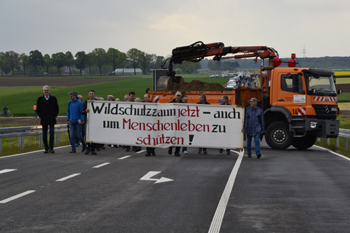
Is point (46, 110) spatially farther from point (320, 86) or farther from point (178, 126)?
point (320, 86)

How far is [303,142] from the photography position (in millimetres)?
20672

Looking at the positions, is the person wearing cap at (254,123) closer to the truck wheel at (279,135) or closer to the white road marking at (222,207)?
the truck wheel at (279,135)

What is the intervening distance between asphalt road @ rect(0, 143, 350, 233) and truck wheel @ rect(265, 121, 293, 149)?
417 centimetres

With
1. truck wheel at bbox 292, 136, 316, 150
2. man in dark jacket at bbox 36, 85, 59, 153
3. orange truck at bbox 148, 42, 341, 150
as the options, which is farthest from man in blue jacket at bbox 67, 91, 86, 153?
truck wheel at bbox 292, 136, 316, 150

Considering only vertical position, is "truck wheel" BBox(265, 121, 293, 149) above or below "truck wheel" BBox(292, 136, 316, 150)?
above

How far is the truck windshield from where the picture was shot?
63.1 ft

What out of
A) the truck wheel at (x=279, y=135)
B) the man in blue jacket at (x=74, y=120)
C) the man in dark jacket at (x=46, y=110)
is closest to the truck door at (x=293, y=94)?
Answer: the truck wheel at (x=279, y=135)

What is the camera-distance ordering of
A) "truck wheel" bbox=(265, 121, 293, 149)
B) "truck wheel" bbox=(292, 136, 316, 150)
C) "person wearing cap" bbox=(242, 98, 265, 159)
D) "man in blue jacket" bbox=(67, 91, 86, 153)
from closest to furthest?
1. "person wearing cap" bbox=(242, 98, 265, 159)
2. "man in blue jacket" bbox=(67, 91, 86, 153)
3. "truck wheel" bbox=(265, 121, 293, 149)
4. "truck wheel" bbox=(292, 136, 316, 150)

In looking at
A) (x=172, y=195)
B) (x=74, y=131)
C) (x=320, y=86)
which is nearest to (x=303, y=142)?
(x=320, y=86)

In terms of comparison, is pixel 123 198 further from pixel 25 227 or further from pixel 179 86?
pixel 179 86

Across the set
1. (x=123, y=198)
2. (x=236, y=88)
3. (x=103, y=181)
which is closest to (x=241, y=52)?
(x=236, y=88)

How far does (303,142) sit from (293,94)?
7.57 ft

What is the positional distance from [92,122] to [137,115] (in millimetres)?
1487

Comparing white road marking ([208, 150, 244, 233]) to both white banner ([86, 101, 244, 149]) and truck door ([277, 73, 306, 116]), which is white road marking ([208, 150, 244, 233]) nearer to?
white banner ([86, 101, 244, 149])
